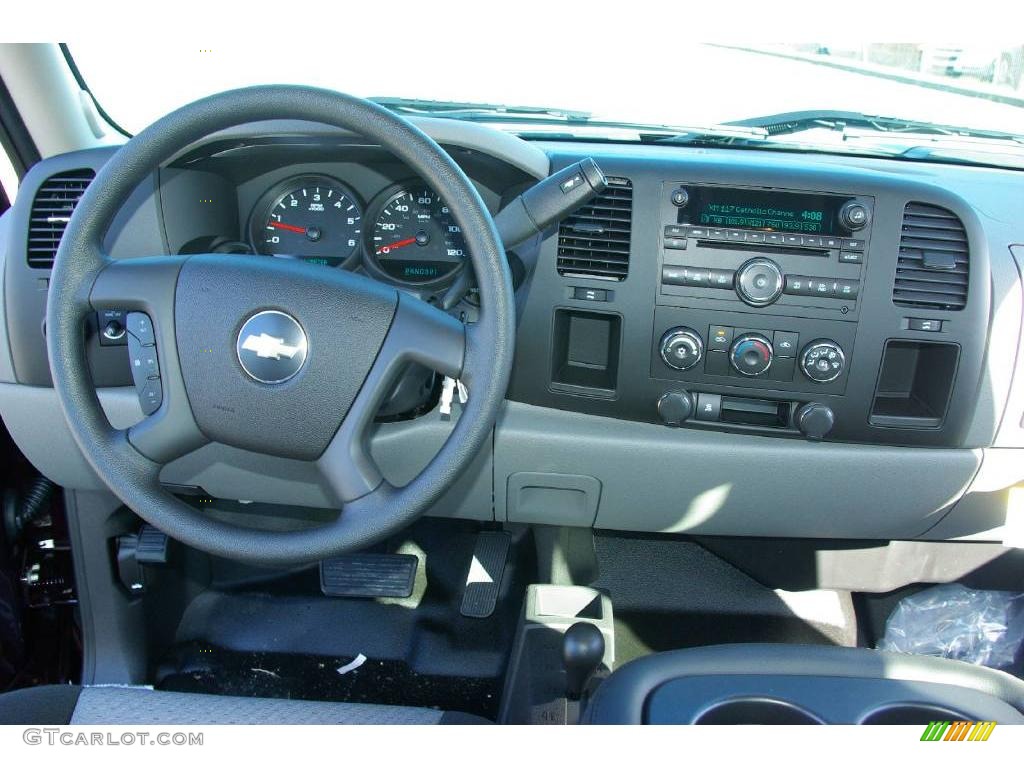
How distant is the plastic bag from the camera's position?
2139mm

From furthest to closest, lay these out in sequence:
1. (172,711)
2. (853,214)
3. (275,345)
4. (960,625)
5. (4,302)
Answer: (960,625)
(4,302)
(853,214)
(172,711)
(275,345)

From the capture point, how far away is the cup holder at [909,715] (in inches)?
45.0

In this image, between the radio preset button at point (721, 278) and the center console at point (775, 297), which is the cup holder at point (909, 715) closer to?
the center console at point (775, 297)

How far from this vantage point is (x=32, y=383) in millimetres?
1968

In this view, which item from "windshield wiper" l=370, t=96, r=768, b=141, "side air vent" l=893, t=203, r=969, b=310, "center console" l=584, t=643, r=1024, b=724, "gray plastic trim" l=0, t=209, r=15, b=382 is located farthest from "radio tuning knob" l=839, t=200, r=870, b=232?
"gray plastic trim" l=0, t=209, r=15, b=382

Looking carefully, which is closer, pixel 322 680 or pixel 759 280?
pixel 759 280

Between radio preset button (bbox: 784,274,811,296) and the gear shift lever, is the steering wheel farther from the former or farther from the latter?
radio preset button (bbox: 784,274,811,296)

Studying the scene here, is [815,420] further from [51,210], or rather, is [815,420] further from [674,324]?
[51,210]

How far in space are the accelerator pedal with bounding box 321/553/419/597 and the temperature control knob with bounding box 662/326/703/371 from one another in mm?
1153

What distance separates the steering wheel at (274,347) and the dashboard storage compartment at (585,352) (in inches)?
21.5

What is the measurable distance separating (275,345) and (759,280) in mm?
1025

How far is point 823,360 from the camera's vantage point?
5.79ft

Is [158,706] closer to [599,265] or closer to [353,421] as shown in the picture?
[353,421]

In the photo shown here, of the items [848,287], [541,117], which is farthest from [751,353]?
[541,117]
